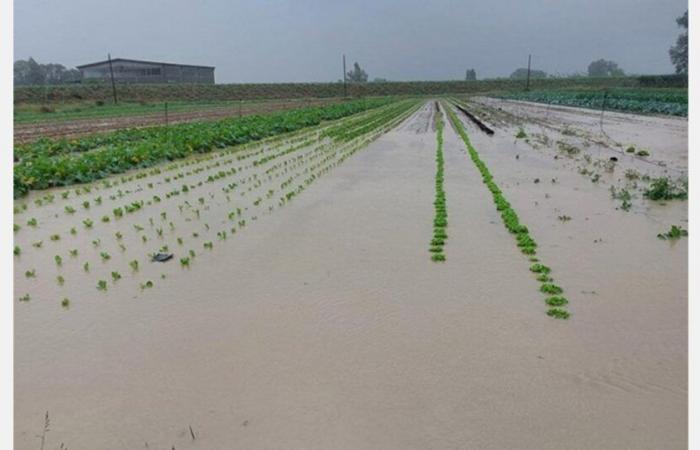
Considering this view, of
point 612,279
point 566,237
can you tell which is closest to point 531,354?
point 612,279

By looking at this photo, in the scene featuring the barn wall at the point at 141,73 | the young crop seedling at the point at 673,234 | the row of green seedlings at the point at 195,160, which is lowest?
the young crop seedling at the point at 673,234

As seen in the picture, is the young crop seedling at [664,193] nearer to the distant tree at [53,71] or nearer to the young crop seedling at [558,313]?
the young crop seedling at [558,313]

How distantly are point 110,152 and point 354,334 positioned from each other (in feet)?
38.0

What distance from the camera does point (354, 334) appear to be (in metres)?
4.36

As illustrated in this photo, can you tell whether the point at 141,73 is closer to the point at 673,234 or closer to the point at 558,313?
the point at 673,234

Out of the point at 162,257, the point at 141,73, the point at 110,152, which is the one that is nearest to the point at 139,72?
the point at 141,73

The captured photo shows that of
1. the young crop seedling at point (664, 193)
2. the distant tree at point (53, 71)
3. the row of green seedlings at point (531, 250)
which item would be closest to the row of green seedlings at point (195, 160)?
the row of green seedlings at point (531, 250)

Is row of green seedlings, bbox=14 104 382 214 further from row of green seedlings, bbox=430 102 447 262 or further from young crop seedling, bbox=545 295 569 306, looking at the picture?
young crop seedling, bbox=545 295 569 306

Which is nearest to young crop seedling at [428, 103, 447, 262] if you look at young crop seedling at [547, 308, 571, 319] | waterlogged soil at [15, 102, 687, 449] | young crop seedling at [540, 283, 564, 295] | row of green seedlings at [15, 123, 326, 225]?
waterlogged soil at [15, 102, 687, 449]

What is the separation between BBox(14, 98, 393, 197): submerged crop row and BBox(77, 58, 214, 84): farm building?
2214 inches

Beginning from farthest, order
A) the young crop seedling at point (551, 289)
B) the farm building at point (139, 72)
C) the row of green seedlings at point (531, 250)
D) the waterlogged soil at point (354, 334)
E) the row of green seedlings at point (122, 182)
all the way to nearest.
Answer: the farm building at point (139, 72) → the row of green seedlings at point (122, 182) → the young crop seedling at point (551, 289) → the row of green seedlings at point (531, 250) → the waterlogged soil at point (354, 334)

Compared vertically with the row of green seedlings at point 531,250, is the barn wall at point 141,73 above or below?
above

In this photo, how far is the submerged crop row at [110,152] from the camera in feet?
36.8

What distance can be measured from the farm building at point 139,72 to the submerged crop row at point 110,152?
5623cm
